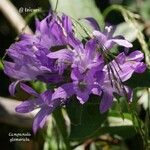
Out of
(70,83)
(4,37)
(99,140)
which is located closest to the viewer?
(70,83)

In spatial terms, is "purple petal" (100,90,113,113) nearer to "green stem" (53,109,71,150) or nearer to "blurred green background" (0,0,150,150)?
"green stem" (53,109,71,150)

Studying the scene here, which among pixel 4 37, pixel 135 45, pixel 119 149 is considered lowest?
pixel 119 149

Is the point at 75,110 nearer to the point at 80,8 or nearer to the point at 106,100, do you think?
the point at 106,100

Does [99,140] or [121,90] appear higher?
[121,90]

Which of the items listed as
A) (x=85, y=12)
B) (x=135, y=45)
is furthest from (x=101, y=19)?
(x=135, y=45)

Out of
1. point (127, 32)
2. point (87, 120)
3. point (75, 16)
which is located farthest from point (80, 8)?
point (87, 120)

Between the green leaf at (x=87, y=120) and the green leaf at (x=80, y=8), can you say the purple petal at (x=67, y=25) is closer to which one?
the green leaf at (x=87, y=120)

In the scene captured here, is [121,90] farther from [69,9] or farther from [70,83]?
[69,9]
